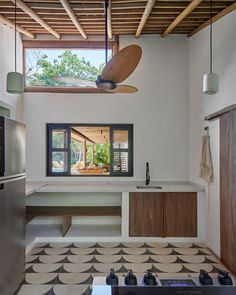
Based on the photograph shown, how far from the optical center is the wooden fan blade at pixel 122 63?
2.71 meters

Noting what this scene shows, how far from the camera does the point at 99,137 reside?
5.44m

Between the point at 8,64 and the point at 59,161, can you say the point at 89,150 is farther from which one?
the point at 8,64

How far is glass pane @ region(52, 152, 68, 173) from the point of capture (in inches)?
210

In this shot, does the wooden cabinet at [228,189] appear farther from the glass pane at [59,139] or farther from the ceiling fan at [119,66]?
the glass pane at [59,139]

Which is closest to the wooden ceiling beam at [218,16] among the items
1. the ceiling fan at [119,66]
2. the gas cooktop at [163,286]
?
the ceiling fan at [119,66]

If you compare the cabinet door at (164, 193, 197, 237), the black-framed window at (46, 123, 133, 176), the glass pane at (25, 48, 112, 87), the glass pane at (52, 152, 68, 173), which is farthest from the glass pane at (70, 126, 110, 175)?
the cabinet door at (164, 193, 197, 237)

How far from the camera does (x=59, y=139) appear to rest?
534cm

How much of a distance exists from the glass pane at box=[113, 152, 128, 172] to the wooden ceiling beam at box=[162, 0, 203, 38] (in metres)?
2.41

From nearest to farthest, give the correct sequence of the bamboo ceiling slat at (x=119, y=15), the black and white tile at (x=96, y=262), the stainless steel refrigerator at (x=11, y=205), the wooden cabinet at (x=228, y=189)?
the stainless steel refrigerator at (x=11, y=205) → the black and white tile at (x=96, y=262) → the wooden cabinet at (x=228, y=189) → the bamboo ceiling slat at (x=119, y=15)

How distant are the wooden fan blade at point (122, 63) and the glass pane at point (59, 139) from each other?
2.51 m

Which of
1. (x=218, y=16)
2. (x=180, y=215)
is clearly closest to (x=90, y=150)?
(x=180, y=215)

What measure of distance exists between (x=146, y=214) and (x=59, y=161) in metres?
2.03

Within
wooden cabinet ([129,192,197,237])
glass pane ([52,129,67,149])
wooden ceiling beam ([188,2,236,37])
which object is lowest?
wooden cabinet ([129,192,197,237])

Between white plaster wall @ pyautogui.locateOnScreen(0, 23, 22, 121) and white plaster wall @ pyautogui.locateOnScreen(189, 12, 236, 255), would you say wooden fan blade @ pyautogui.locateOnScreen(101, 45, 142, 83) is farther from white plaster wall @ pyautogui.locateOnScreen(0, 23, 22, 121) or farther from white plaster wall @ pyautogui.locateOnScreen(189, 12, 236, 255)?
white plaster wall @ pyautogui.locateOnScreen(0, 23, 22, 121)
